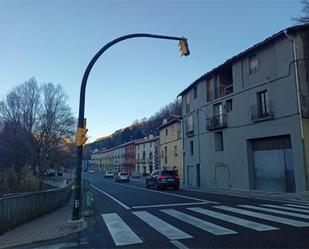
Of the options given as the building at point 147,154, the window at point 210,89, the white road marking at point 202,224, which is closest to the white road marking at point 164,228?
the white road marking at point 202,224

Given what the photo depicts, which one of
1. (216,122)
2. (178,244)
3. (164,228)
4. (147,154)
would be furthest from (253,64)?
(147,154)

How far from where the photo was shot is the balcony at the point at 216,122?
30342 mm

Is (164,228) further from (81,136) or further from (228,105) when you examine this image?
(228,105)

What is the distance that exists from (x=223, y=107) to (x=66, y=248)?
25.2 m

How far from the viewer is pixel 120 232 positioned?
356 inches

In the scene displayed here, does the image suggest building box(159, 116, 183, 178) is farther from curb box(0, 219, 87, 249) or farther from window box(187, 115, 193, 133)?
curb box(0, 219, 87, 249)

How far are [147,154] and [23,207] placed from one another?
71.2 m

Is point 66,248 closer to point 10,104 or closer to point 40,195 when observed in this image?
point 40,195

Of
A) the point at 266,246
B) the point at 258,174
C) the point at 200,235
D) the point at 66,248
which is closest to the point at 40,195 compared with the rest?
the point at 66,248

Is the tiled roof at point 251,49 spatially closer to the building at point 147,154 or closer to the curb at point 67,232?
the curb at point 67,232

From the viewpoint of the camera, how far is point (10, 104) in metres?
52.8

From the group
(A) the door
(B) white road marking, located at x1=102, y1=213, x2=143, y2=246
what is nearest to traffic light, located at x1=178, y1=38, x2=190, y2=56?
(B) white road marking, located at x1=102, y1=213, x2=143, y2=246

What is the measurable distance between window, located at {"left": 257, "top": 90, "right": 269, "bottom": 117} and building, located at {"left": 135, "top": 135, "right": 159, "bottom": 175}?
47.2 m

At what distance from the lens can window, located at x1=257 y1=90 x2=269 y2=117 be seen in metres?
24.8
